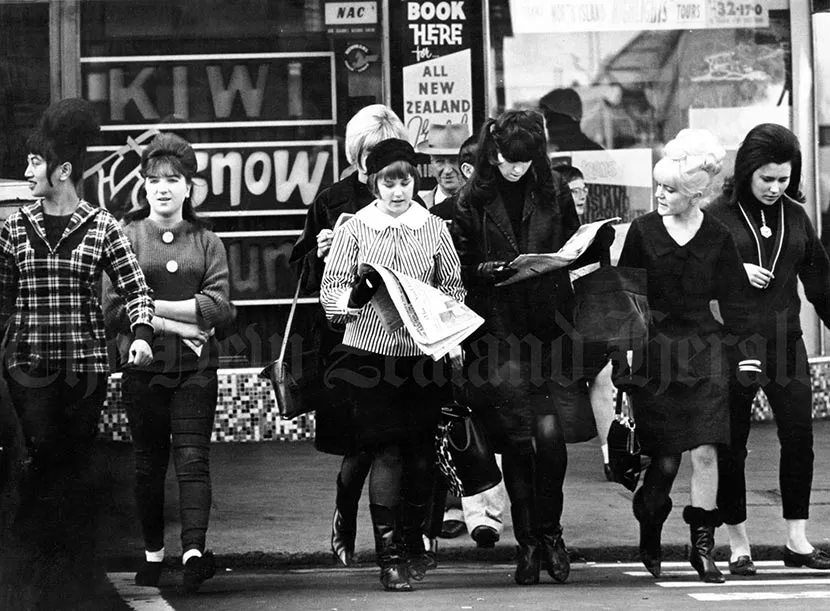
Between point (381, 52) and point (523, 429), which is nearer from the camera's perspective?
point (523, 429)

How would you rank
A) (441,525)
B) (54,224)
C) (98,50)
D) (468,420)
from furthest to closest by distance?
1. (98,50)
2. (441,525)
3. (468,420)
4. (54,224)

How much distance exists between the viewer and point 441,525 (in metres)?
8.13

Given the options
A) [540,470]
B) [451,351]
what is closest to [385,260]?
[451,351]

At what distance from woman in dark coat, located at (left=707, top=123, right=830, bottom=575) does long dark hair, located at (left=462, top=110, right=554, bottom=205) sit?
822 mm

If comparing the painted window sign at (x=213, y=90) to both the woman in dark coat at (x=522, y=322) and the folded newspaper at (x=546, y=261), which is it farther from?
the folded newspaper at (x=546, y=261)

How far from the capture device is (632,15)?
11844 mm

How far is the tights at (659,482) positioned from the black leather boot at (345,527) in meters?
1.23

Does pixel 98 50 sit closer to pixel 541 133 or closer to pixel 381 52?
pixel 381 52

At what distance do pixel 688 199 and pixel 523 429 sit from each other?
1.15 meters

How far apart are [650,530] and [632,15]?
17.3 ft

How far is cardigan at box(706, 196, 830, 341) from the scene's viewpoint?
7.68 metres

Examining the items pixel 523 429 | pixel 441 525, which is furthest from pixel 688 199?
pixel 441 525

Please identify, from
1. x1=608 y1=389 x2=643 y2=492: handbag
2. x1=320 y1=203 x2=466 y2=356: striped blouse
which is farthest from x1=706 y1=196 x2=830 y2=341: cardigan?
x1=320 y1=203 x2=466 y2=356: striped blouse

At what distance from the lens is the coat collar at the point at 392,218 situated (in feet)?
24.0
